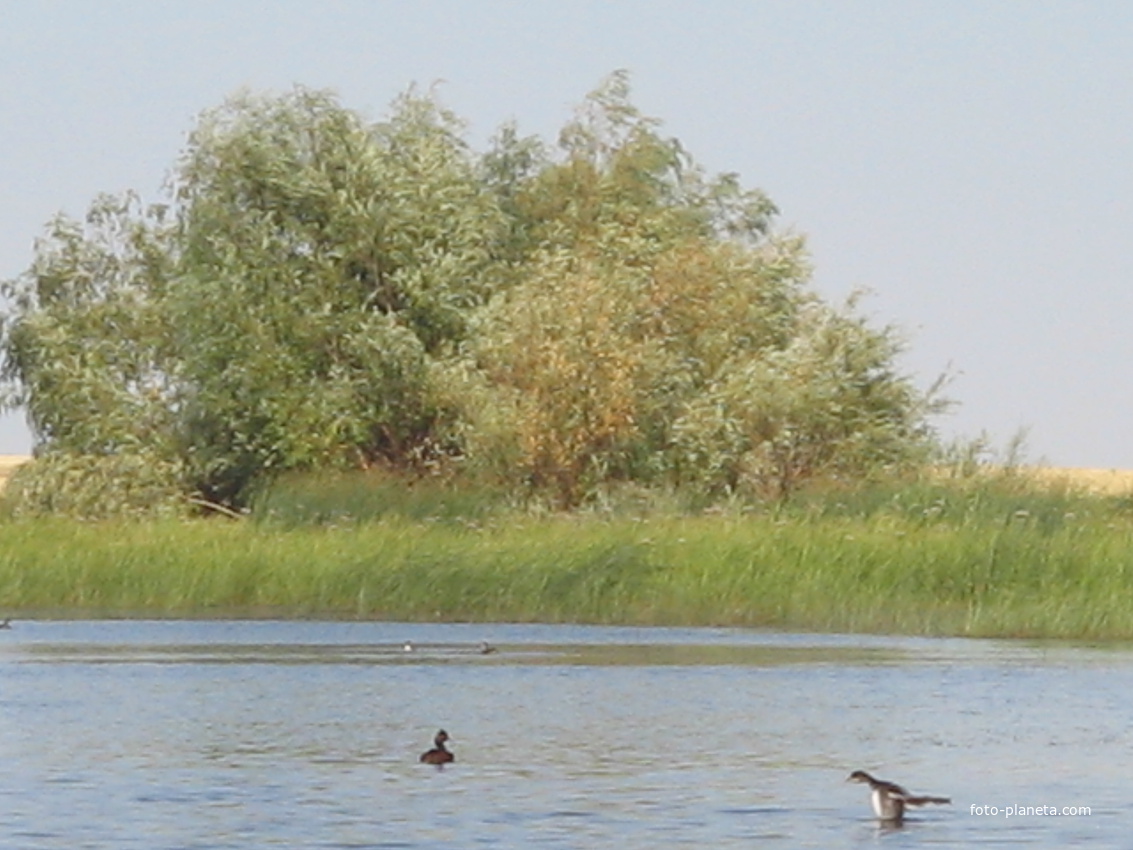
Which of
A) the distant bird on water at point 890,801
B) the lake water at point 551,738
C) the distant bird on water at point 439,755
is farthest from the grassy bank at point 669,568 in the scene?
the distant bird on water at point 890,801

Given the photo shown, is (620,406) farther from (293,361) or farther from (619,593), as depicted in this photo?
(619,593)

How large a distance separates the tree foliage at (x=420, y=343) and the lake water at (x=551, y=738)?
17564mm

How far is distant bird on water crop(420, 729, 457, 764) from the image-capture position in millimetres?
18844

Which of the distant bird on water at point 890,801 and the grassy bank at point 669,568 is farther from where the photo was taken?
the grassy bank at point 669,568

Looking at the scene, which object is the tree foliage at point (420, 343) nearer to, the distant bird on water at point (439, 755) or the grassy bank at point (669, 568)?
the grassy bank at point (669, 568)

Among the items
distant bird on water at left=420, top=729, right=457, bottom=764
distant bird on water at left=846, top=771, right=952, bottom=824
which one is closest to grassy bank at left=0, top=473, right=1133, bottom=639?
distant bird on water at left=420, top=729, right=457, bottom=764

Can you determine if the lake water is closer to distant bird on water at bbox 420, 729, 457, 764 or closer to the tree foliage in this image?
distant bird on water at bbox 420, 729, 457, 764

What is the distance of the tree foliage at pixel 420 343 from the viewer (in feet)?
162

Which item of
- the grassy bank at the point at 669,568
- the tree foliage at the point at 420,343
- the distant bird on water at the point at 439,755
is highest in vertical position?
the tree foliage at the point at 420,343

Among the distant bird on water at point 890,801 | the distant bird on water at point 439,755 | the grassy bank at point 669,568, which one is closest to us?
the distant bird on water at point 890,801

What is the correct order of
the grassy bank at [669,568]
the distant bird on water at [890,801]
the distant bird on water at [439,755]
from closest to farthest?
the distant bird on water at [890,801] → the distant bird on water at [439,755] → the grassy bank at [669,568]

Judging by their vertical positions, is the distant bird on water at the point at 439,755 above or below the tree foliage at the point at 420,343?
below

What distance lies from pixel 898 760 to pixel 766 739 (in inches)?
59.3

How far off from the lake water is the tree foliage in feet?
57.6
